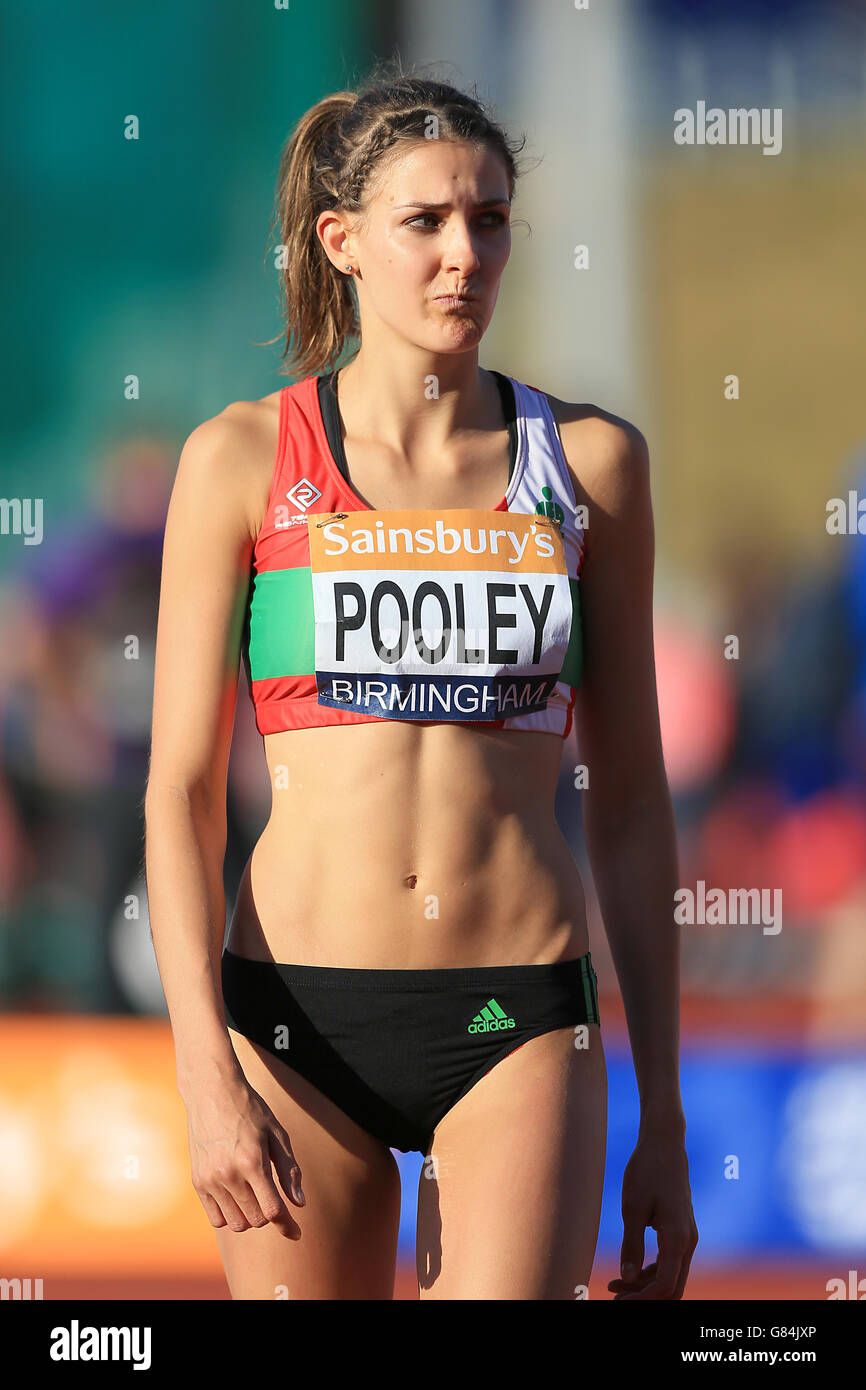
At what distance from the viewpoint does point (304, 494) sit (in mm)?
2055

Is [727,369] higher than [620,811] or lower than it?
higher

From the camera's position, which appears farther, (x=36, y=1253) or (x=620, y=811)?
(x=36, y=1253)

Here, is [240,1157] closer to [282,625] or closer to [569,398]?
[282,625]

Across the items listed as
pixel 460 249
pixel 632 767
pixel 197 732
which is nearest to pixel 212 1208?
pixel 197 732

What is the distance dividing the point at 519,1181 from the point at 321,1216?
27cm

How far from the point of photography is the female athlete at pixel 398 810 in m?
1.95

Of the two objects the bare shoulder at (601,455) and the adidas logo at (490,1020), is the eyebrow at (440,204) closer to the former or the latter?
the bare shoulder at (601,455)

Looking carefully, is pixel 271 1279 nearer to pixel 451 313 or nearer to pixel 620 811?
pixel 620 811

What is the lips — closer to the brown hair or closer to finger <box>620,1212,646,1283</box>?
the brown hair

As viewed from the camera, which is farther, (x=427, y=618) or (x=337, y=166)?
(x=337, y=166)

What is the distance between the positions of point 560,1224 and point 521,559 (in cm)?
85

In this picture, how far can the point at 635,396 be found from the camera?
5652mm
